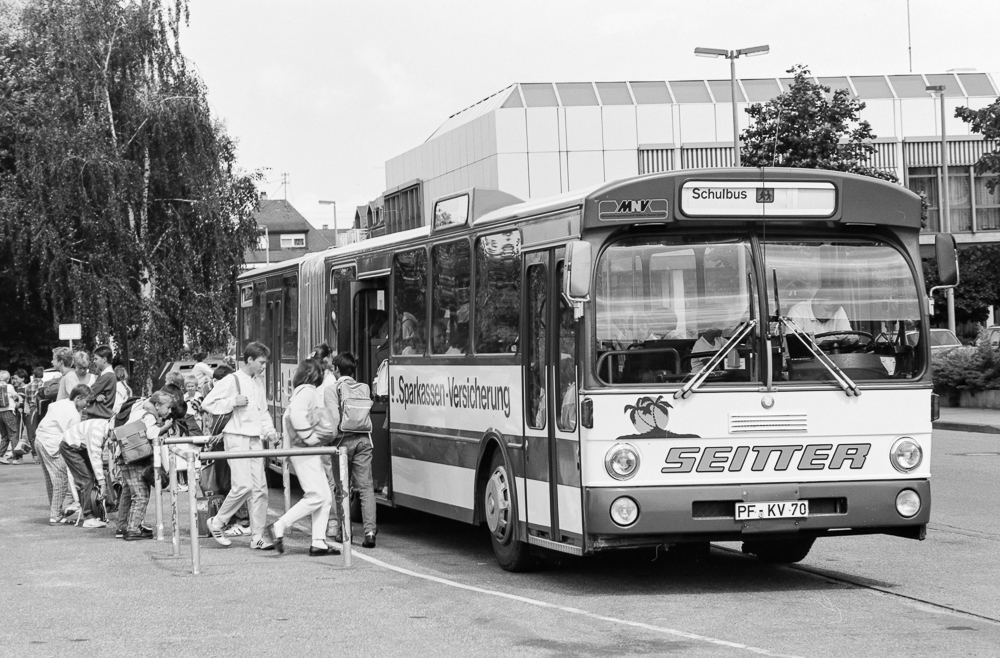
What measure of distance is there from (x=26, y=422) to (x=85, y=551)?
61.0 feet

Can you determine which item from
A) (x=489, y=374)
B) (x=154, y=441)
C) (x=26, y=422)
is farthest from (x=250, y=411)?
(x=26, y=422)

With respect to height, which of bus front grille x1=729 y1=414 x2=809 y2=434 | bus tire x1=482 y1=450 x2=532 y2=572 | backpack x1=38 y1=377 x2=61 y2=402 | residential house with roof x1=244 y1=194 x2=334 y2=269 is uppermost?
residential house with roof x1=244 y1=194 x2=334 y2=269

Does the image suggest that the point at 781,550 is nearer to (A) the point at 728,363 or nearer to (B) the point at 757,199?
(A) the point at 728,363

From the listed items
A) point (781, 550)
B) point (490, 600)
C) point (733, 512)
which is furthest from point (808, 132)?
point (490, 600)

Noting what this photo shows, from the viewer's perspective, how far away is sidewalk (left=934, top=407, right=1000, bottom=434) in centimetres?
2695

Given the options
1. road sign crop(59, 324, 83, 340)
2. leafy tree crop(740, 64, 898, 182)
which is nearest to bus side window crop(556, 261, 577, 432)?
leafy tree crop(740, 64, 898, 182)

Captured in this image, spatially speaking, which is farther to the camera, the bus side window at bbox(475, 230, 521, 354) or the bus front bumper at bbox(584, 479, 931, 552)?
the bus side window at bbox(475, 230, 521, 354)

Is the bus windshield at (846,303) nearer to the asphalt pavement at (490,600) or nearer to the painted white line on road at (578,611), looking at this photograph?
the asphalt pavement at (490,600)

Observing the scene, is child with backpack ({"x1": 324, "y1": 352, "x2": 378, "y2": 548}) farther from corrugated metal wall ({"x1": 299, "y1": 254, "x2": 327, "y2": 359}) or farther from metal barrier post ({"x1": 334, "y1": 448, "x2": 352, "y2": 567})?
corrugated metal wall ({"x1": 299, "y1": 254, "x2": 327, "y2": 359})

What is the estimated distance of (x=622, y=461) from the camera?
31.2ft

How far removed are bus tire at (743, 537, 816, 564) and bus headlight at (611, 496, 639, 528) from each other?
1.93m

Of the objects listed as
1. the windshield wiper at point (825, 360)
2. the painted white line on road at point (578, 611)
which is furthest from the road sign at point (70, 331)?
the windshield wiper at point (825, 360)

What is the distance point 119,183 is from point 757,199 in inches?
1378

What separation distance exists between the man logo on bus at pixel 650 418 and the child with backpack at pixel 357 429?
3.73 m
